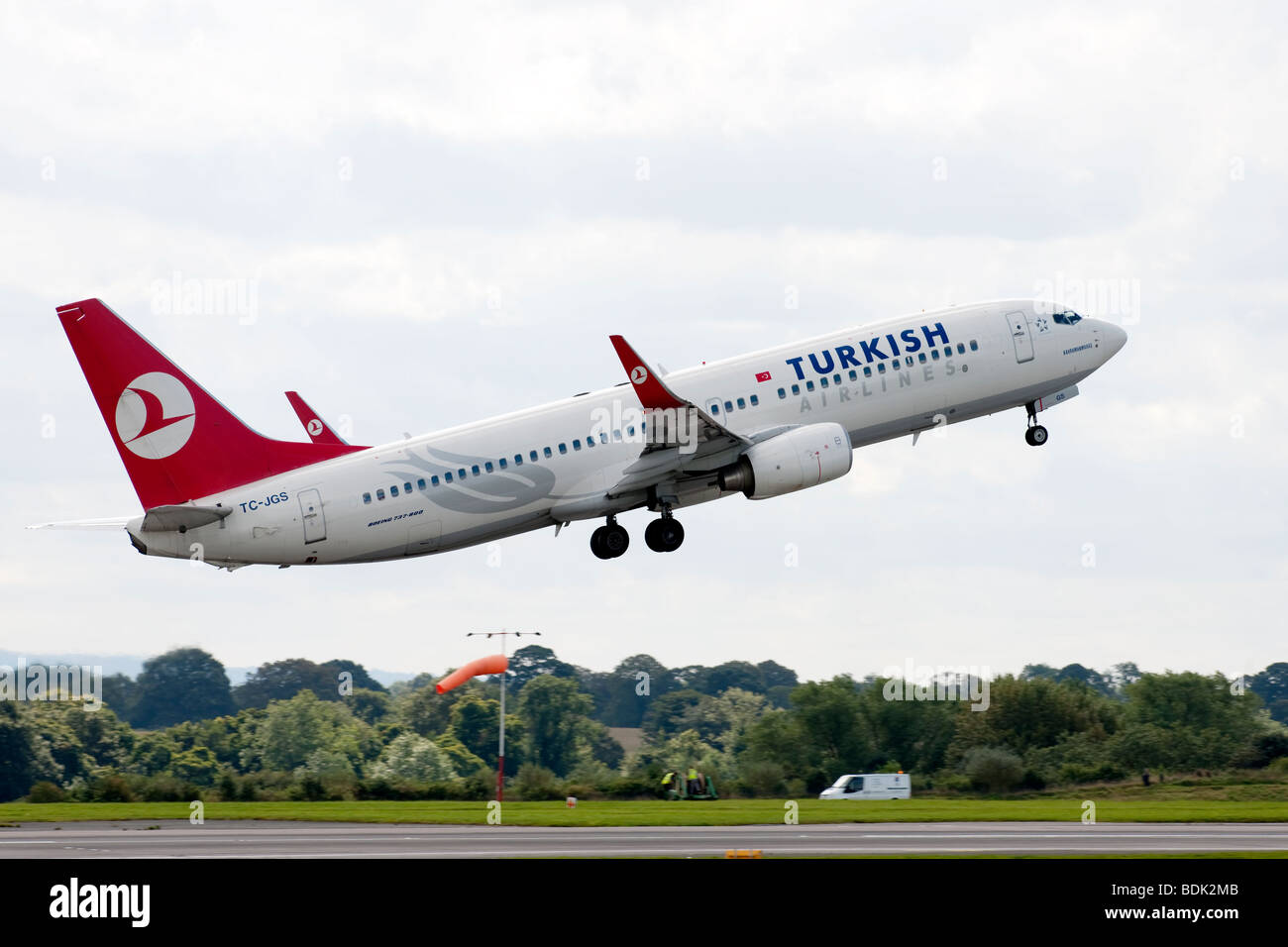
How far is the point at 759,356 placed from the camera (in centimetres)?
5859

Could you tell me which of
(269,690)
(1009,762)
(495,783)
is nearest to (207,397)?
(495,783)

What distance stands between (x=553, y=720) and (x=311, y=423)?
59.4 m

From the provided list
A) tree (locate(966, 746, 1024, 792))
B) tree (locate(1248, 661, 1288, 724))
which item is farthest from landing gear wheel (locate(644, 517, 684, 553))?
tree (locate(1248, 661, 1288, 724))

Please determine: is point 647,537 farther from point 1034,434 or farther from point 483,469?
point 1034,434

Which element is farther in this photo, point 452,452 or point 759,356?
point 759,356

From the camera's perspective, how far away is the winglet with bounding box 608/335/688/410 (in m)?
52.8

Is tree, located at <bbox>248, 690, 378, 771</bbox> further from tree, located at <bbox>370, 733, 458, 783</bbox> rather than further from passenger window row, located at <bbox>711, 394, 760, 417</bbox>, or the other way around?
passenger window row, located at <bbox>711, 394, 760, 417</bbox>

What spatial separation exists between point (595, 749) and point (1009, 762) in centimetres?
6097

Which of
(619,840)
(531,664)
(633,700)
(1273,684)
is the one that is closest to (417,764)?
(619,840)

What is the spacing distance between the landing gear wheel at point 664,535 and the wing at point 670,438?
1.73 meters

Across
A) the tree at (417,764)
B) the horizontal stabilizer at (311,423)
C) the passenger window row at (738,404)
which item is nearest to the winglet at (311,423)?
the horizontal stabilizer at (311,423)
